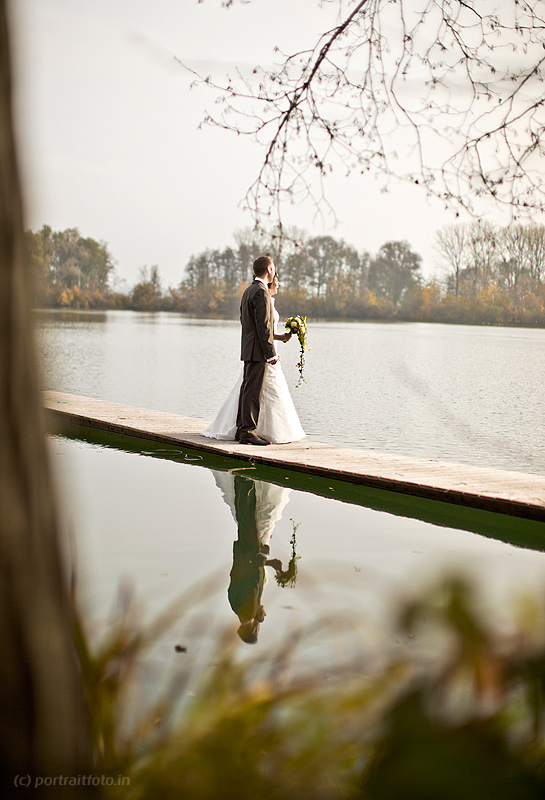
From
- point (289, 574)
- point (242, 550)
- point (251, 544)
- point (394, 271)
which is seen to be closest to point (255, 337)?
point (251, 544)

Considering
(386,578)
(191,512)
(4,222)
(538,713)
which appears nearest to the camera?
(538,713)

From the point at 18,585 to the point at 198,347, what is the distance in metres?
35.0

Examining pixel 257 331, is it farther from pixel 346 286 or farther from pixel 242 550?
pixel 346 286

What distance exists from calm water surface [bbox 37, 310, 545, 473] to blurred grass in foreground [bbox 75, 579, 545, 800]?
23.0 inches

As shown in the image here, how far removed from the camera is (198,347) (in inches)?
1410

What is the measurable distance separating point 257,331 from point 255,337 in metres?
0.07

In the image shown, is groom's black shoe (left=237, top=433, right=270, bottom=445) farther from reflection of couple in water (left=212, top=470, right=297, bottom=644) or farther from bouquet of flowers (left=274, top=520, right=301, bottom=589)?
bouquet of flowers (left=274, top=520, right=301, bottom=589)

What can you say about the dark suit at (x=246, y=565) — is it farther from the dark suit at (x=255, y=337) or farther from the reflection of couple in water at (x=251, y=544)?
the dark suit at (x=255, y=337)

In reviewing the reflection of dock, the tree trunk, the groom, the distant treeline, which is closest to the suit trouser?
the groom

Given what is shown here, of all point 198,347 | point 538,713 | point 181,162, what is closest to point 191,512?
point 181,162

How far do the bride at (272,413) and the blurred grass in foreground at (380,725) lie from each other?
23.6ft

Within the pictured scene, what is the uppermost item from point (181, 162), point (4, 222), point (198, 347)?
point (181, 162)

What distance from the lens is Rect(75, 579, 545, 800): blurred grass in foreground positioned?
0.67 meters

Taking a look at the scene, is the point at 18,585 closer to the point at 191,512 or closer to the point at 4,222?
the point at 4,222
